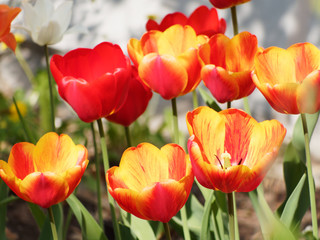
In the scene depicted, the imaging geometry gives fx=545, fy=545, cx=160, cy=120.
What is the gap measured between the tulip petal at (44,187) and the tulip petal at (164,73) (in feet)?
0.82

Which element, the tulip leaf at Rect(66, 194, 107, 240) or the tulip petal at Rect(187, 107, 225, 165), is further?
the tulip leaf at Rect(66, 194, 107, 240)

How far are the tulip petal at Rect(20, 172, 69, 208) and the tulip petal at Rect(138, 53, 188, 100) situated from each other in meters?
0.25

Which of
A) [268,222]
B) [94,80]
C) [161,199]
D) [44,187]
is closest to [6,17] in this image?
[94,80]

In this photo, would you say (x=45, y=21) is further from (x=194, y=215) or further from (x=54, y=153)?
(x=194, y=215)

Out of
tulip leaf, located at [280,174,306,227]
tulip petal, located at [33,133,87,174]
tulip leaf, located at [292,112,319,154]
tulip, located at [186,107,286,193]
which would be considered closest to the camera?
tulip, located at [186,107,286,193]

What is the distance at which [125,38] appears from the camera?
3.25 m

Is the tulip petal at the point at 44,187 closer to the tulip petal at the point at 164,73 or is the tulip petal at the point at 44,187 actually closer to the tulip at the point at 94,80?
the tulip at the point at 94,80

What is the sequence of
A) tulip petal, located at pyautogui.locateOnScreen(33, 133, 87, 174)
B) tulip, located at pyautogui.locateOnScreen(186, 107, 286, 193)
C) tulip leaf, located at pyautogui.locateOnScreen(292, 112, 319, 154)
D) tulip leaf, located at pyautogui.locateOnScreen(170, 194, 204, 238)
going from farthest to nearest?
1. tulip leaf, located at pyautogui.locateOnScreen(170, 194, 204, 238)
2. tulip leaf, located at pyautogui.locateOnScreen(292, 112, 319, 154)
3. tulip petal, located at pyautogui.locateOnScreen(33, 133, 87, 174)
4. tulip, located at pyautogui.locateOnScreen(186, 107, 286, 193)

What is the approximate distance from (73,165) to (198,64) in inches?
11.3

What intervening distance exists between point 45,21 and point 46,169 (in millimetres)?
467

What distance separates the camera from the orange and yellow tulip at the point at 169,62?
0.91 m

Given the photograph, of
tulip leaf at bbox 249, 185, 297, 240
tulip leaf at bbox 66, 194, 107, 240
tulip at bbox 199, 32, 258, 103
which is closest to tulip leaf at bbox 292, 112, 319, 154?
tulip leaf at bbox 249, 185, 297, 240

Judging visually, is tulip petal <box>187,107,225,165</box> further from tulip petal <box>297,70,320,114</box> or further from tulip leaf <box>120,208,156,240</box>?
tulip leaf <box>120,208,156,240</box>

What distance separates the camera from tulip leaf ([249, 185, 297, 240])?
32.3 inches
